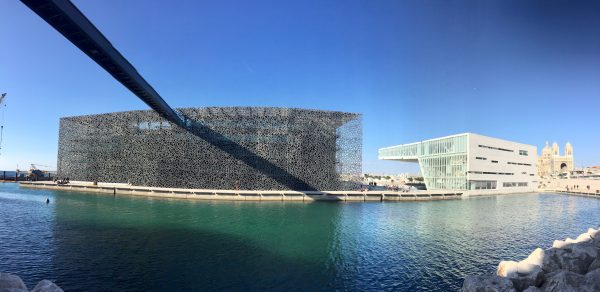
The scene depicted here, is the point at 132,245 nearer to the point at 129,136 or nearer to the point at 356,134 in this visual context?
the point at 356,134

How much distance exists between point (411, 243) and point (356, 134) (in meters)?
35.0

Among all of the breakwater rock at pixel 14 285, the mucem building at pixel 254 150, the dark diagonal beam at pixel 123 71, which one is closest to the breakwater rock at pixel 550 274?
the breakwater rock at pixel 14 285

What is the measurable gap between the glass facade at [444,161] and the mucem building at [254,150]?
2686cm

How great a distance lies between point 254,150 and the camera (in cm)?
5409

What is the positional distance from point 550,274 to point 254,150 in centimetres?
4597

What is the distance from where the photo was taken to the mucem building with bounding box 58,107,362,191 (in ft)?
177

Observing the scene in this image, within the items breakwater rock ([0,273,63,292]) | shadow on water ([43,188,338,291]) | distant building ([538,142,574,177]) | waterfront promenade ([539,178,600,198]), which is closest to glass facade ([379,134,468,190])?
waterfront promenade ([539,178,600,198])

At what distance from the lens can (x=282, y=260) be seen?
17.2 m

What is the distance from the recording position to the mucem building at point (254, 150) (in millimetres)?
53812

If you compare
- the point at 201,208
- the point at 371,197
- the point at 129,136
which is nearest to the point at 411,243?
the point at 201,208

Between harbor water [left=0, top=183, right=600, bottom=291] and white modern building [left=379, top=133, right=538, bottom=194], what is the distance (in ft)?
113

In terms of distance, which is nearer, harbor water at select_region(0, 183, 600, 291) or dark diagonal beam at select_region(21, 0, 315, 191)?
harbor water at select_region(0, 183, 600, 291)

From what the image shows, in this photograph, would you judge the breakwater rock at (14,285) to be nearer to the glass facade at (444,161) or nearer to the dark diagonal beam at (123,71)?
the dark diagonal beam at (123,71)

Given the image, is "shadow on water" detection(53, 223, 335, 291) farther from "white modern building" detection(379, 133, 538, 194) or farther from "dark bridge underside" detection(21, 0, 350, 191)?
"white modern building" detection(379, 133, 538, 194)
